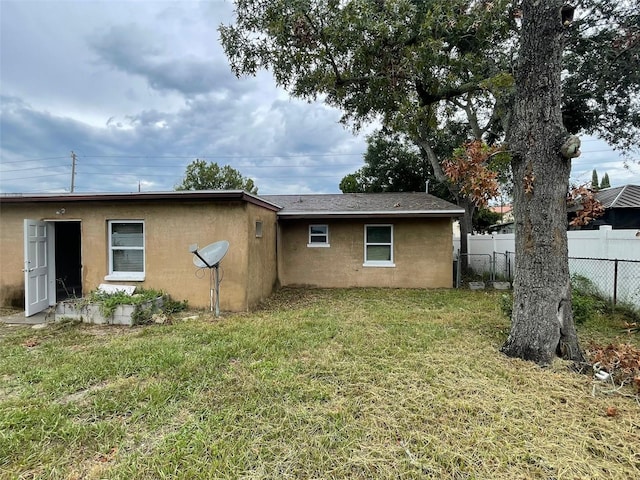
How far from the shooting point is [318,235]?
36.6 feet

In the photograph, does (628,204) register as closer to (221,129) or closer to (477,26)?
(477,26)

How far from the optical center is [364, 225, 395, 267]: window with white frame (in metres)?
10.9

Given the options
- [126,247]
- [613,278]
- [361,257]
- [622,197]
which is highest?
[622,197]

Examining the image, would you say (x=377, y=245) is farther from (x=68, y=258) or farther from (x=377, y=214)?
(x=68, y=258)

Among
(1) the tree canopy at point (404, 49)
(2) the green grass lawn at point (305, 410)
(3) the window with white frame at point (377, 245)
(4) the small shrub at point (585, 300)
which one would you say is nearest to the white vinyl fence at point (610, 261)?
(4) the small shrub at point (585, 300)

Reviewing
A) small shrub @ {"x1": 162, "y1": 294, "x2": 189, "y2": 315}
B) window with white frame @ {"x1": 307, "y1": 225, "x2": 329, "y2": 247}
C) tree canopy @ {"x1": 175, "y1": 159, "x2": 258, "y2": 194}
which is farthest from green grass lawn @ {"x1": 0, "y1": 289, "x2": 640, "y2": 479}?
tree canopy @ {"x1": 175, "y1": 159, "x2": 258, "y2": 194}

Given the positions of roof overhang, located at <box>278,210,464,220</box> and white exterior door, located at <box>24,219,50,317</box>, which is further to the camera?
roof overhang, located at <box>278,210,464,220</box>

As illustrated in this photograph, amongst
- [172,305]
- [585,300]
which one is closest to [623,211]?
[585,300]

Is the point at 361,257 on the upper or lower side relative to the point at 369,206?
lower

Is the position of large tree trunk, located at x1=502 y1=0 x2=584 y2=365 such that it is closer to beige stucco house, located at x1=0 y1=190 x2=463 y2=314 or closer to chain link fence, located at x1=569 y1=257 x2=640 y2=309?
chain link fence, located at x1=569 y1=257 x2=640 y2=309

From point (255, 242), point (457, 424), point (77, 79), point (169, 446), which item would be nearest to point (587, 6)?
point (255, 242)

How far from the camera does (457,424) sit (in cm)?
294

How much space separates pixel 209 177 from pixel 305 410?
2840cm

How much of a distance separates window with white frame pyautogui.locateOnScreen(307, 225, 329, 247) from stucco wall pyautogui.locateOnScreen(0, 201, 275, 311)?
3.86 m
